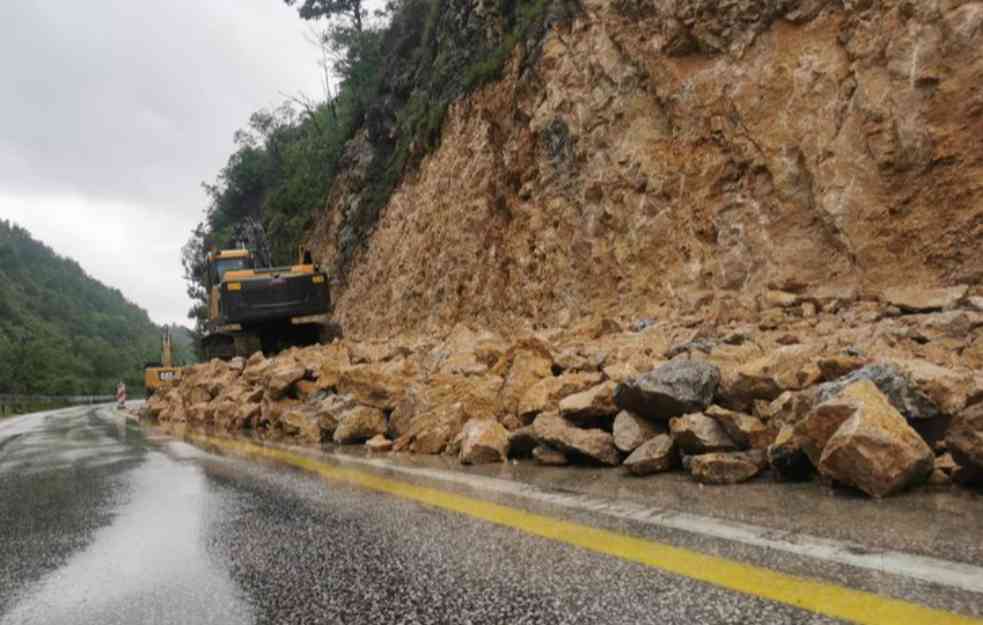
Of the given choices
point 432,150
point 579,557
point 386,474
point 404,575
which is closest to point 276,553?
point 404,575

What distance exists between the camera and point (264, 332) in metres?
16.9

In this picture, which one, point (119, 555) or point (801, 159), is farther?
point (801, 159)

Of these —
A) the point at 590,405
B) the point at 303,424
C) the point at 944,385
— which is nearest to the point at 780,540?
the point at 944,385

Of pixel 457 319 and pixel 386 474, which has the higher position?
pixel 457 319

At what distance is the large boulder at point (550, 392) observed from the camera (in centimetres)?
507

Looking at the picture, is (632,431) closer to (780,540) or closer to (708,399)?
(708,399)

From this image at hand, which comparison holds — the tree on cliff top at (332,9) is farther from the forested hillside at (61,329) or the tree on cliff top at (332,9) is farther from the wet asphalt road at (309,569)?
the forested hillside at (61,329)

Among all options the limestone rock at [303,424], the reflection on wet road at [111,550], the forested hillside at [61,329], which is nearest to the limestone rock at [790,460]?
the reflection on wet road at [111,550]

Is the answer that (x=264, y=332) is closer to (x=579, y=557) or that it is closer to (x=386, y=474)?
(x=386, y=474)

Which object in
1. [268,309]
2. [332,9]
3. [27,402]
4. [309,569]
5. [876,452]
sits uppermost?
[332,9]

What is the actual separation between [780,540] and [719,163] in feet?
25.5

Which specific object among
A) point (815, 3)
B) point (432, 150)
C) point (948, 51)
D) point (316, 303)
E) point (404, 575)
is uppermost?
point (432, 150)

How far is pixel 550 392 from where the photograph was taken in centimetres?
512

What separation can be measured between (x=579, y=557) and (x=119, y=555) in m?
1.92
